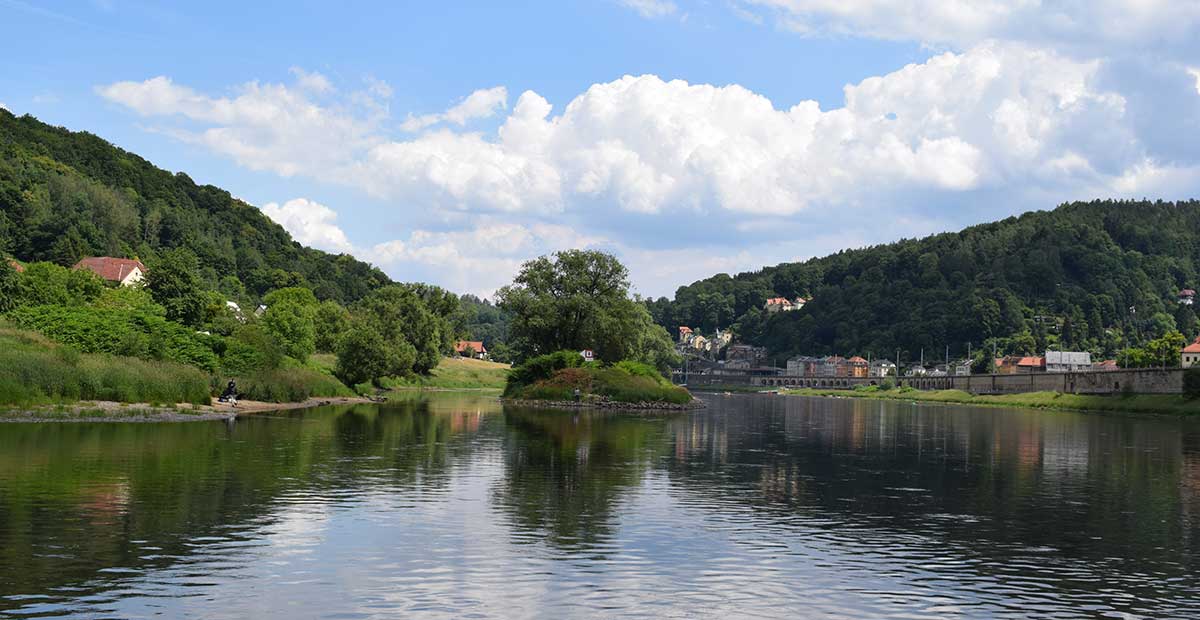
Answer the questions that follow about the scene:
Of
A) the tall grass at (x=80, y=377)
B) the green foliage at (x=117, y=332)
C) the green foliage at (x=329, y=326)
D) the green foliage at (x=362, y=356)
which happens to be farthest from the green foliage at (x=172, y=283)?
the tall grass at (x=80, y=377)

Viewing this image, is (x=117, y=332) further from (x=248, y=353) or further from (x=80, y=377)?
(x=248, y=353)

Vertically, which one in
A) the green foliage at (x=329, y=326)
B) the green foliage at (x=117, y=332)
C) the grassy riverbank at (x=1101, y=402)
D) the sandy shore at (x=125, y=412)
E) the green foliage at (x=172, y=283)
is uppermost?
the green foliage at (x=172, y=283)

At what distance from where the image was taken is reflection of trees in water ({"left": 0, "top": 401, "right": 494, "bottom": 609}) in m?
23.4

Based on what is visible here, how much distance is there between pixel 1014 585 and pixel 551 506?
14605 millimetres

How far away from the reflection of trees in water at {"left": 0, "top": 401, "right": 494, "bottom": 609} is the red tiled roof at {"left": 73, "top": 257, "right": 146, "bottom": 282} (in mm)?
113285

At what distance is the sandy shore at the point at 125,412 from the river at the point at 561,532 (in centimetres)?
285

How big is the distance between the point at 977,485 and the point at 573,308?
86.8 m

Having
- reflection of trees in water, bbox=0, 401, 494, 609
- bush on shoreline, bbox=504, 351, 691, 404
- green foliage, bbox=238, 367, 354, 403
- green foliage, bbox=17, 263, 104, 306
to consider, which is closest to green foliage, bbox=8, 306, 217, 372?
green foliage, bbox=238, 367, 354, 403

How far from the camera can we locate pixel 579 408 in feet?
357

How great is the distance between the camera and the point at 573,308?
128875 millimetres

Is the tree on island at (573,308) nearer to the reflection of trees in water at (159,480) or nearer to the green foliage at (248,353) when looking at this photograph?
the green foliage at (248,353)

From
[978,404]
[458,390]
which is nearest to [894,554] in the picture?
[458,390]

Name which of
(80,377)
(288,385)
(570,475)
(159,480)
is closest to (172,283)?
(288,385)

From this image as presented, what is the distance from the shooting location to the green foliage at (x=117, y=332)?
72.2 m
